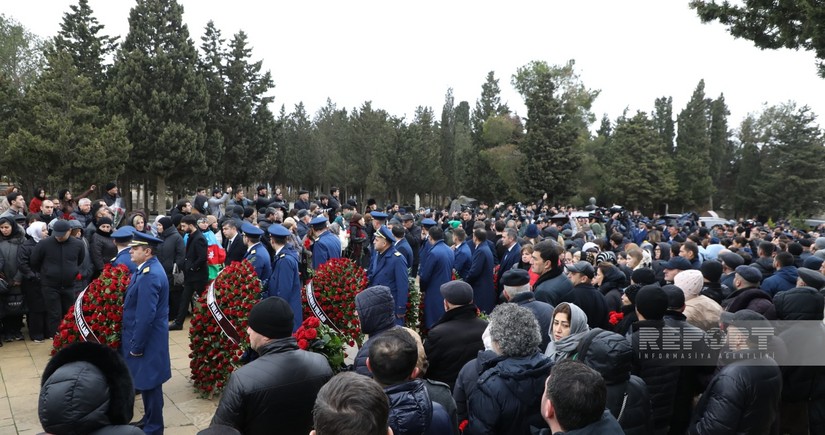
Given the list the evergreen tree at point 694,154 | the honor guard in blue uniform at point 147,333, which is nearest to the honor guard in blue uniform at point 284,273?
the honor guard in blue uniform at point 147,333

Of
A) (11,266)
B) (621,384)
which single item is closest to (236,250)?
(11,266)

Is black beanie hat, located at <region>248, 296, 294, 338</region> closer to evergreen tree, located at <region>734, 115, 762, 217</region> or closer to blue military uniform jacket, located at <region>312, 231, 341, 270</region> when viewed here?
blue military uniform jacket, located at <region>312, 231, 341, 270</region>

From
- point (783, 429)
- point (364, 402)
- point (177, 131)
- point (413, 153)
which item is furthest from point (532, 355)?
point (413, 153)

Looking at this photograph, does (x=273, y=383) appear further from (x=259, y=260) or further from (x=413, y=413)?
(x=259, y=260)

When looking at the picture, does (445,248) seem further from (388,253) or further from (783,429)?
(783,429)

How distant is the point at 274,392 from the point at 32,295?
7357mm

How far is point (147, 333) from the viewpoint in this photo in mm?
5102

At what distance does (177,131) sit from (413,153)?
864 inches

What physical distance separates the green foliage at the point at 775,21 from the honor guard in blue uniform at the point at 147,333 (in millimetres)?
8699

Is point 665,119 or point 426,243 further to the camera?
point 665,119

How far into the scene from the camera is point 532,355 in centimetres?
339

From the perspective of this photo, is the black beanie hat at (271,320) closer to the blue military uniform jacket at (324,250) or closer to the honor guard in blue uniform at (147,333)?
the honor guard in blue uniform at (147,333)

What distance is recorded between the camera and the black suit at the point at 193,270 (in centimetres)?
909

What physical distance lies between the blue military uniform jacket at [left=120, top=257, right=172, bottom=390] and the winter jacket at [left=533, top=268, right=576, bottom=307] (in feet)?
12.9
